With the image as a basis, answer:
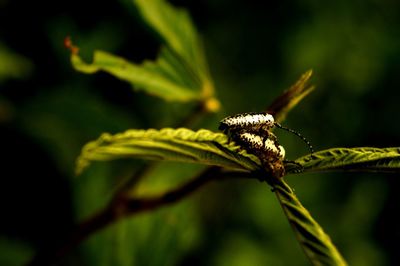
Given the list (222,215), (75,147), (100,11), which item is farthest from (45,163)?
(222,215)

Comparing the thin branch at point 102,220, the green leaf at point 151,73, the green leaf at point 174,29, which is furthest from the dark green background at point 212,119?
the thin branch at point 102,220

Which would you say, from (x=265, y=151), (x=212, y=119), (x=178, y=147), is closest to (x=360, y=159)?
(x=265, y=151)

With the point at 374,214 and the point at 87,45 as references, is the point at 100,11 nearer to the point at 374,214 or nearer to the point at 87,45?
the point at 87,45

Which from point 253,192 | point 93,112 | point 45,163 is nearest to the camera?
point 93,112

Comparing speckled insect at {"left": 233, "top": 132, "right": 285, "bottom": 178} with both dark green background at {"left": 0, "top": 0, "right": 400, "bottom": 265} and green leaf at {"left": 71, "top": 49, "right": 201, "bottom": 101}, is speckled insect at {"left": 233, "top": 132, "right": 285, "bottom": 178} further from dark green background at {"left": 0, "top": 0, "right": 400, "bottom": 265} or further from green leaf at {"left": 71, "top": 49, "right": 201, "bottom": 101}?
dark green background at {"left": 0, "top": 0, "right": 400, "bottom": 265}

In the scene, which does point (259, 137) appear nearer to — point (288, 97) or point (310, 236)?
point (288, 97)

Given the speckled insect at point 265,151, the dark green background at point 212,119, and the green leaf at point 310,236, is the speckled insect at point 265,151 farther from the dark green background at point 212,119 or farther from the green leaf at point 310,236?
the dark green background at point 212,119

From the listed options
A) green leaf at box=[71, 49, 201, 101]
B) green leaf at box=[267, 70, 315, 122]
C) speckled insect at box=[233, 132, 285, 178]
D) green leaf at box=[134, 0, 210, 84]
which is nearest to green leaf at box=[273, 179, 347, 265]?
speckled insect at box=[233, 132, 285, 178]
